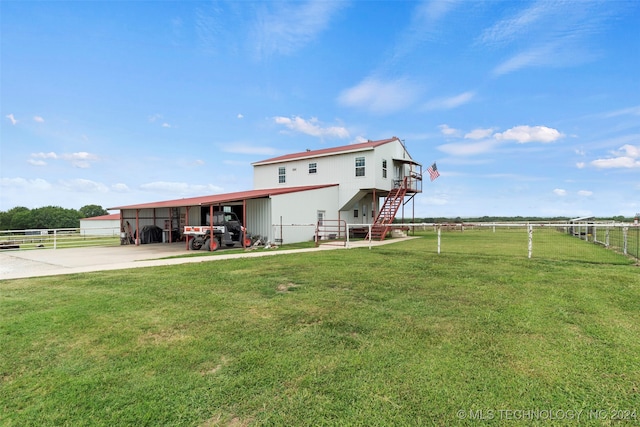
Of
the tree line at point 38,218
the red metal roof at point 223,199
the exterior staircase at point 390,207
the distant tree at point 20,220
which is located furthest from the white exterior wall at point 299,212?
the distant tree at point 20,220

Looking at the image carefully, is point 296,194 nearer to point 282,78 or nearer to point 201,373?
point 282,78

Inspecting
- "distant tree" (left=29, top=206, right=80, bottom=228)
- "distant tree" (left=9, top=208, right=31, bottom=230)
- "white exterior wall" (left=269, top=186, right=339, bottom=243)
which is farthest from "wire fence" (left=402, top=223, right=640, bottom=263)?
"distant tree" (left=9, top=208, right=31, bottom=230)

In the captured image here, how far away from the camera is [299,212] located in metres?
20.8

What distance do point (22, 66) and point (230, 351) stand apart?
17.8 metres

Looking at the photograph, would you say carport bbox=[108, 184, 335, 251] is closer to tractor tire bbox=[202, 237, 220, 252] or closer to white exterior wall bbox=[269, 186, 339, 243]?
white exterior wall bbox=[269, 186, 339, 243]

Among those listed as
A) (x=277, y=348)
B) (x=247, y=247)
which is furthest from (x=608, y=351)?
(x=247, y=247)

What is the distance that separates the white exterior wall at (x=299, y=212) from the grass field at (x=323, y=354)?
11.7 m

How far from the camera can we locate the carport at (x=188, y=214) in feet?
64.1

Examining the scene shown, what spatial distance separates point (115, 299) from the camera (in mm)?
6336

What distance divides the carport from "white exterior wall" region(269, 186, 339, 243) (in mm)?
342

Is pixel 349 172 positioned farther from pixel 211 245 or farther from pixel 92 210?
pixel 92 210

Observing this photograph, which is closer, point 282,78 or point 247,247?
point 247,247

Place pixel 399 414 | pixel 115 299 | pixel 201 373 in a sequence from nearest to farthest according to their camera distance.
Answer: pixel 399 414
pixel 201 373
pixel 115 299

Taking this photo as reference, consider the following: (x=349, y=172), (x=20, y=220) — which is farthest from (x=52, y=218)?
(x=349, y=172)
